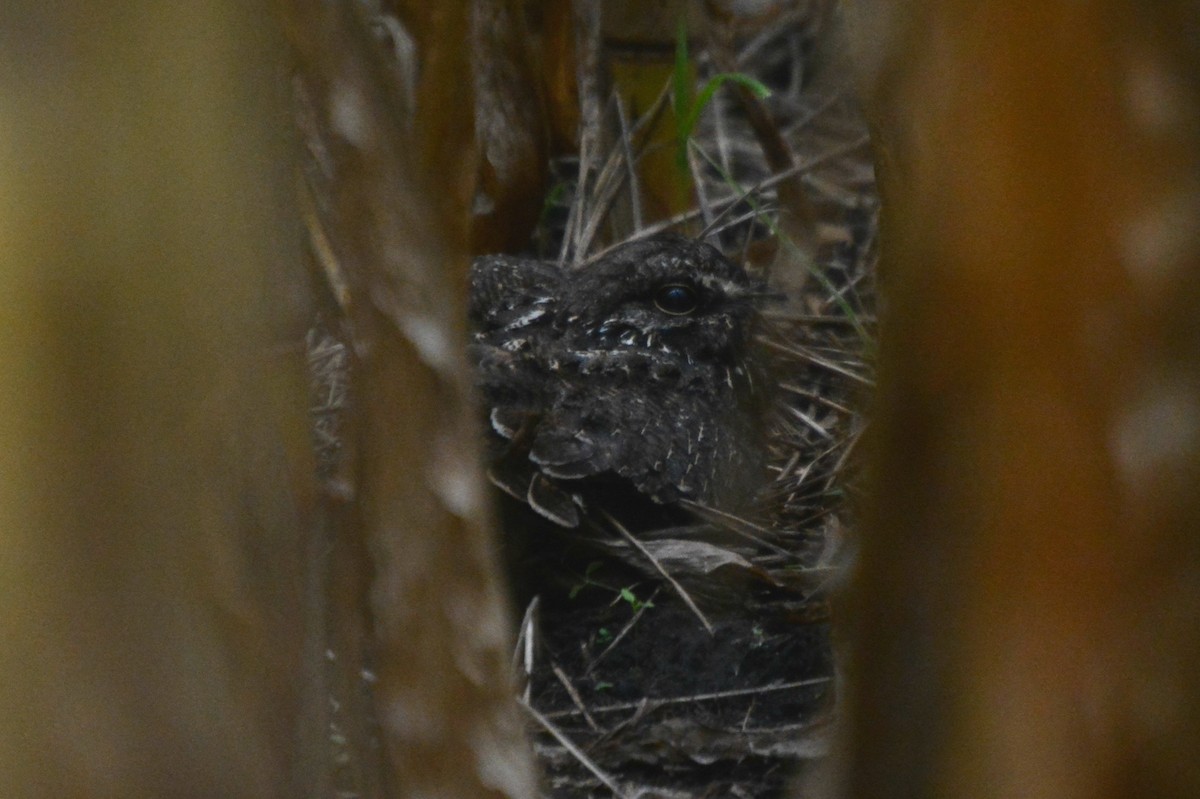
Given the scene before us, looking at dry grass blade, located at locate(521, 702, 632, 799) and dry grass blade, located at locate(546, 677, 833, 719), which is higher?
dry grass blade, located at locate(521, 702, 632, 799)

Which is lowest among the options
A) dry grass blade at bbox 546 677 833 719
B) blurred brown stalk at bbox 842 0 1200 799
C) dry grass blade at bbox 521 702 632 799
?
dry grass blade at bbox 546 677 833 719

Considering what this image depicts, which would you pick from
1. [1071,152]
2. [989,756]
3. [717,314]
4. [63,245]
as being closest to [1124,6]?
[1071,152]

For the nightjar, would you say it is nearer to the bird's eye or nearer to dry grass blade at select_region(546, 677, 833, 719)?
the bird's eye

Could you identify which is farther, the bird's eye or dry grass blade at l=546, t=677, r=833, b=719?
the bird's eye

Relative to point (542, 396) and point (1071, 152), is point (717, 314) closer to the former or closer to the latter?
point (542, 396)

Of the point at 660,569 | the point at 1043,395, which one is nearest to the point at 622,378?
the point at 660,569

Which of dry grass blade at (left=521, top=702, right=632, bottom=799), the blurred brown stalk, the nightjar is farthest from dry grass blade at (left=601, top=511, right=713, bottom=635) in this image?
the blurred brown stalk

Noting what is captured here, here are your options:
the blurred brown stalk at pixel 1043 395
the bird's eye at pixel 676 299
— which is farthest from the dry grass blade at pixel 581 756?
the bird's eye at pixel 676 299

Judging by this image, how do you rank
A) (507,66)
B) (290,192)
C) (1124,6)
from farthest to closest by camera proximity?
1. (507,66)
2. (290,192)
3. (1124,6)
